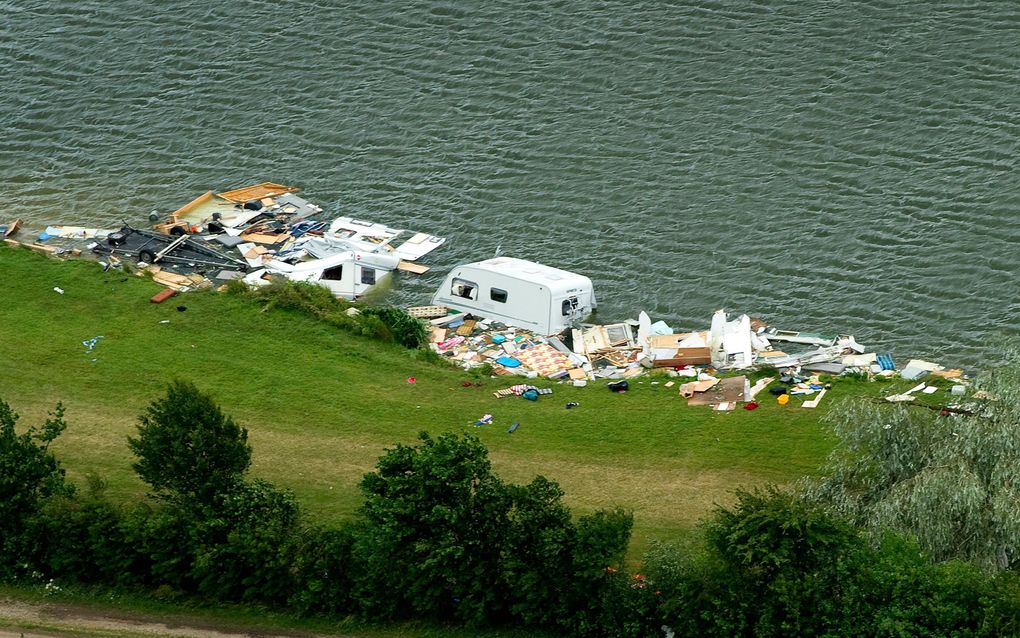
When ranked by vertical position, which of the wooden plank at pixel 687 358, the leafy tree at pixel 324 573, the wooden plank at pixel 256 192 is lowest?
the leafy tree at pixel 324 573

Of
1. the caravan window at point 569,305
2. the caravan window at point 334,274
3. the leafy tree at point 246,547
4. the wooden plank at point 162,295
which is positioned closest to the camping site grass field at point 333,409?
the wooden plank at point 162,295

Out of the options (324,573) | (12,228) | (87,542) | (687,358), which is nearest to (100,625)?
(87,542)

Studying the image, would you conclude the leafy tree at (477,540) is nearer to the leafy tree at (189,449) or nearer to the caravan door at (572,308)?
the leafy tree at (189,449)

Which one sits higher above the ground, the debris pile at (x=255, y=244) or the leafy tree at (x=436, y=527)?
the debris pile at (x=255, y=244)

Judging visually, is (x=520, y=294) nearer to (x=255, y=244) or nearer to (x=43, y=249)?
(x=255, y=244)

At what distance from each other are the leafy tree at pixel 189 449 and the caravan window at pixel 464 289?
1663 cm

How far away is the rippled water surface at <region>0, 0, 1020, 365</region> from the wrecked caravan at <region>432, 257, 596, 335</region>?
1431 millimetres

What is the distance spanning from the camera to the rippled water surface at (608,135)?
4972 cm

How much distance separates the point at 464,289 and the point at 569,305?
12.2ft

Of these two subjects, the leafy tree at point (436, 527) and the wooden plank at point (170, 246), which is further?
the wooden plank at point (170, 246)

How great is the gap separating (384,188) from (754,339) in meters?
16.6

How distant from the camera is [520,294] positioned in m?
48.6

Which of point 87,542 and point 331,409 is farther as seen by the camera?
point 331,409

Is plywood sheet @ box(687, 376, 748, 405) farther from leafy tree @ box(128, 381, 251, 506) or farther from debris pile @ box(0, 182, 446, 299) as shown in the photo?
leafy tree @ box(128, 381, 251, 506)
